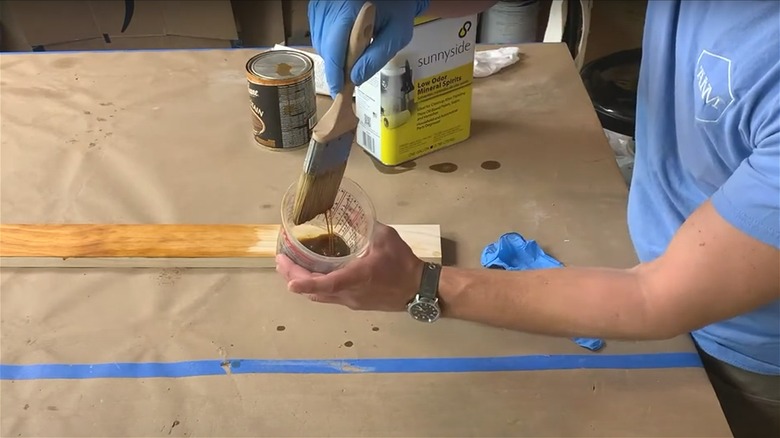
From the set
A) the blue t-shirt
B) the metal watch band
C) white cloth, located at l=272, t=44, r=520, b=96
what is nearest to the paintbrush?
the metal watch band

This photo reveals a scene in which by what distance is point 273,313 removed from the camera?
2.75 feet

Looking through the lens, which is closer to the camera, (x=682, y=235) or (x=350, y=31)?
(x=682, y=235)

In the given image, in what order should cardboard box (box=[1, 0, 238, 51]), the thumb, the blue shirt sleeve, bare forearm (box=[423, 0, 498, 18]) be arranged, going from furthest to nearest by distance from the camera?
cardboard box (box=[1, 0, 238, 51])
bare forearm (box=[423, 0, 498, 18])
the thumb
the blue shirt sleeve

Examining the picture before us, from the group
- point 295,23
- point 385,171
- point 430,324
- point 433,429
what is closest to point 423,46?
point 385,171

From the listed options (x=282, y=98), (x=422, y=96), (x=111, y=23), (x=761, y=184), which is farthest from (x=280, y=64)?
(x=111, y=23)

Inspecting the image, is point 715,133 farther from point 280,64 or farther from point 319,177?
point 280,64

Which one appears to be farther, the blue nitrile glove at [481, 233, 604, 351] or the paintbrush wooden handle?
the blue nitrile glove at [481, 233, 604, 351]

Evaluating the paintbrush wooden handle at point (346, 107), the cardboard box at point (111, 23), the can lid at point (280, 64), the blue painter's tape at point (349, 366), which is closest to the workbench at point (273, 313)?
the blue painter's tape at point (349, 366)

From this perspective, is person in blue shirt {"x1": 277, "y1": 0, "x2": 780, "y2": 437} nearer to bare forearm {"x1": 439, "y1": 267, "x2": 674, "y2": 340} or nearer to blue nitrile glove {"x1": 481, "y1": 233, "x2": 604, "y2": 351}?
bare forearm {"x1": 439, "y1": 267, "x2": 674, "y2": 340}

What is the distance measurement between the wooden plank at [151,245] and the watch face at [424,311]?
129mm

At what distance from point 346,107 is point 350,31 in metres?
0.12

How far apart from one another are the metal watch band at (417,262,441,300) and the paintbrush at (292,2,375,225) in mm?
132

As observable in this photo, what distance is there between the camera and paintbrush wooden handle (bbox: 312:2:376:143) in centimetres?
70

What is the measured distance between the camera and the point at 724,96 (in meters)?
0.72
